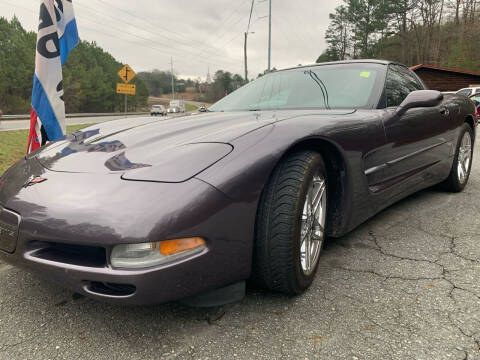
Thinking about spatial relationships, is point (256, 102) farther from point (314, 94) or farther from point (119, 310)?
point (119, 310)

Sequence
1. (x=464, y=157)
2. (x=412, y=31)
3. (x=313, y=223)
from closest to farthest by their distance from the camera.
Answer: (x=313, y=223) → (x=464, y=157) → (x=412, y=31)

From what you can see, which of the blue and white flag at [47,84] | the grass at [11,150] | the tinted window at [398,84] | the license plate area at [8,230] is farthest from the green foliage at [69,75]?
the license plate area at [8,230]

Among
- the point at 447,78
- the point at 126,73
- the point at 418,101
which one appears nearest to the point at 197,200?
the point at 418,101

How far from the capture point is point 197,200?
1.32 metres

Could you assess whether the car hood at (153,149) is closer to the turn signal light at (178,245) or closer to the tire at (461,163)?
the turn signal light at (178,245)

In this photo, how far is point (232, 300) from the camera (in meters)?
1.50

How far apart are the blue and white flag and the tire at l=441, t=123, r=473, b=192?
4198 millimetres

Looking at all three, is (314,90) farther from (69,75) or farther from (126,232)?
(69,75)

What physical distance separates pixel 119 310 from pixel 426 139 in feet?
8.35

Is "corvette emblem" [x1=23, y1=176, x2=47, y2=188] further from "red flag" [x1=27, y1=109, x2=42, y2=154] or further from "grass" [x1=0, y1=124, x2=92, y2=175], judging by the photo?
"grass" [x1=0, y1=124, x2=92, y2=175]

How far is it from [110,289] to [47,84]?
11.4 feet

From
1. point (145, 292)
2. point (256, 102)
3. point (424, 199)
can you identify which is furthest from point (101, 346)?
point (424, 199)

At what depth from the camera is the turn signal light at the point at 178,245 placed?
1284 mm

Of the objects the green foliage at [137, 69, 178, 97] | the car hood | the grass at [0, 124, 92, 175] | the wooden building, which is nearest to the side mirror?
the car hood
